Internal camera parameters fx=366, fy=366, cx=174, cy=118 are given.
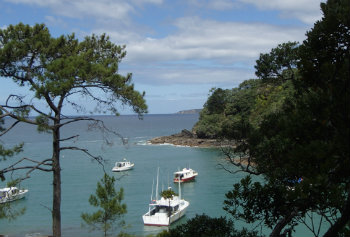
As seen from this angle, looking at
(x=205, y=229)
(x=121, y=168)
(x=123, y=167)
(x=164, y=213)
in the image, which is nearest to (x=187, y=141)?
(x=123, y=167)

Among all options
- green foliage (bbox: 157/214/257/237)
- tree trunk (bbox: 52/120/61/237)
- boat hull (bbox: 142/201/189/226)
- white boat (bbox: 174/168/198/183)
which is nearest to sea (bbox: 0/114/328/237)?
boat hull (bbox: 142/201/189/226)

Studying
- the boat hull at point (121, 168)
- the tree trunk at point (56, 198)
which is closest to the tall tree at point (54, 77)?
the tree trunk at point (56, 198)

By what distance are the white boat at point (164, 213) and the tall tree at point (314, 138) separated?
47.2 feet

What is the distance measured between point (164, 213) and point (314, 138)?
18.0 metres

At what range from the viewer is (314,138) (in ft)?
11.2

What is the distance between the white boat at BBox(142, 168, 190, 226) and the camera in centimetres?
1989

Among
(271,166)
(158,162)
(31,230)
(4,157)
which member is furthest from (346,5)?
(158,162)

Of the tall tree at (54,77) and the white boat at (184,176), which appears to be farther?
the white boat at (184,176)

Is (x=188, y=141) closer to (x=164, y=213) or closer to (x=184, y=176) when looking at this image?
(x=184, y=176)

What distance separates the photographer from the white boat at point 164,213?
1989 cm

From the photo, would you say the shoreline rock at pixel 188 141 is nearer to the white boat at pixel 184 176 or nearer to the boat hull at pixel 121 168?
the boat hull at pixel 121 168

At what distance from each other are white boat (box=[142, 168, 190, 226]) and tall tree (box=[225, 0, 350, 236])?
14.4 metres

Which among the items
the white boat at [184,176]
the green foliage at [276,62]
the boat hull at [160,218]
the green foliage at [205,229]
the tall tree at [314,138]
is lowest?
the boat hull at [160,218]

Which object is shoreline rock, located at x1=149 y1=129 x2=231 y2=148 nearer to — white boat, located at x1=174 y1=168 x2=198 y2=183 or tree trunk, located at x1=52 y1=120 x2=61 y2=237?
white boat, located at x1=174 y1=168 x2=198 y2=183
